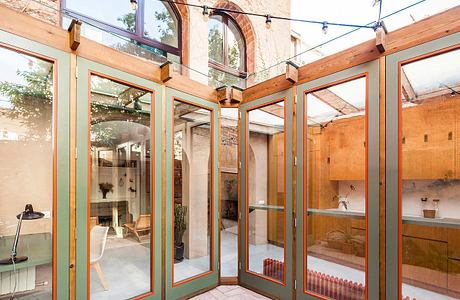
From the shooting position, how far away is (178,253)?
3197mm

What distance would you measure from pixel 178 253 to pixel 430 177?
120 inches

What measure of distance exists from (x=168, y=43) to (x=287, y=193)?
3.06 meters

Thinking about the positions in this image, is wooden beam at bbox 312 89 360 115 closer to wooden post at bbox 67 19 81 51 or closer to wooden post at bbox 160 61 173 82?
wooden post at bbox 160 61 173 82

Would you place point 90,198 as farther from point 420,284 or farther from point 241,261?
point 420,284

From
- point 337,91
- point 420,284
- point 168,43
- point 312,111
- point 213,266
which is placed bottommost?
point 213,266

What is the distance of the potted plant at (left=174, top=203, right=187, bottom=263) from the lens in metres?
3.16

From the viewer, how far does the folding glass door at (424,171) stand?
2172 mm

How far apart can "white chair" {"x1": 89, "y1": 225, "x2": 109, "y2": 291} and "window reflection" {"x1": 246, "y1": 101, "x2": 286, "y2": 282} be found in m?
1.86

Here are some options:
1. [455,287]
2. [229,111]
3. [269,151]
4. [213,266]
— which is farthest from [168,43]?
[455,287]

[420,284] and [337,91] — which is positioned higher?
[337,91]

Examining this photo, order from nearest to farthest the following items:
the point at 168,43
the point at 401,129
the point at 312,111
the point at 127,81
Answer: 1. the point at 401,129
2. the point at 127,81
3. the point at 312,111
4. the point at 168,43

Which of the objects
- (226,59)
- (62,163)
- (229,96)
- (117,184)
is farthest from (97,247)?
(226,59)

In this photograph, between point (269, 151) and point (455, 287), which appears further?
point (269, 151)

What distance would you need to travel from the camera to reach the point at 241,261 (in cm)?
360
